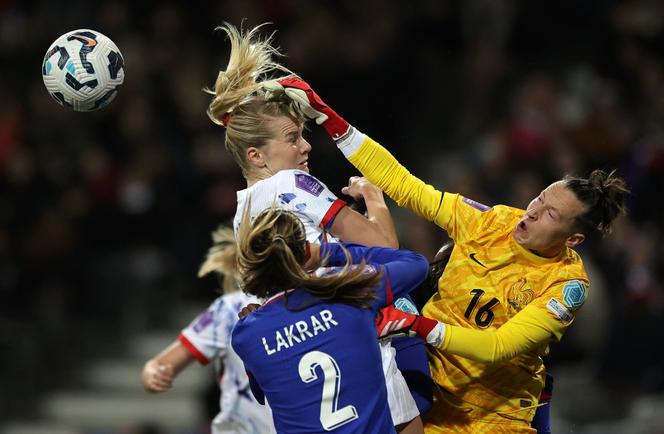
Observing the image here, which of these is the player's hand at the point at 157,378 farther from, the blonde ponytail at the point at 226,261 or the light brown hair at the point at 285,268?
the light brown hair at the point at 285,268

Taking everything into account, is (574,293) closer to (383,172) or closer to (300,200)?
(383,172)

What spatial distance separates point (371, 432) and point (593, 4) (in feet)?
24.7

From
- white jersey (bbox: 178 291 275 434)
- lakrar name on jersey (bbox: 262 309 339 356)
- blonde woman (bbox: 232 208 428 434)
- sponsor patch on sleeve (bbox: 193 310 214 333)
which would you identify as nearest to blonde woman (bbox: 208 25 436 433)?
blonde woman (bbox: 232 208 428 434)

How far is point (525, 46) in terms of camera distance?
1066 centimetres

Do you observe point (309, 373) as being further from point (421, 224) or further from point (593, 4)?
point (593, 4)

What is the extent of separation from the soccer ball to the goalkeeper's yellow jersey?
1.25m

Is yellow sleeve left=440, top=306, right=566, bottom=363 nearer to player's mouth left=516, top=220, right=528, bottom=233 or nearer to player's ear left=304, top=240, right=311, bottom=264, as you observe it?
player's mouth left=516, top=220, right=528, bottom=233

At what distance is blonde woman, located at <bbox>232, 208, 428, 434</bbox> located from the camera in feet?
13.7

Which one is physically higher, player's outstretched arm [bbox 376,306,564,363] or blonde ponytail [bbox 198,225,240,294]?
blonde ponytail [bbox 198,225,240,294]

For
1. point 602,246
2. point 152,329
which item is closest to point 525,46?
point 602,246

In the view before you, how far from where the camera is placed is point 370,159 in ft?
15.6

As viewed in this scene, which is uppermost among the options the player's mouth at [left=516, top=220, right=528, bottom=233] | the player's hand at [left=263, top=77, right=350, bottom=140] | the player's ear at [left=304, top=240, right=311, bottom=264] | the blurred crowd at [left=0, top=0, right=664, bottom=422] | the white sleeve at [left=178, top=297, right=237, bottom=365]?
the blurred crowd at [left=0, top=0, right=664, bottom=422]

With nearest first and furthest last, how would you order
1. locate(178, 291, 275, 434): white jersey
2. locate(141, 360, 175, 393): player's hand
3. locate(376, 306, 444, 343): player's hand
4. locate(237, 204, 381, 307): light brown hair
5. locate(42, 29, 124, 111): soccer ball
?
locate(237, 204, 381, 307): light brown hair
locate(376, 306, 444, 343): player's hand
locate(42, 29, 124, 111): soccer ball
locate(141, 360, 175, 393): player's hand
locate(178, 291, 275, 434): white jersey

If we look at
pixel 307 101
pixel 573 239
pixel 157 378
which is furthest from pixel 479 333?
pixel 157 378
